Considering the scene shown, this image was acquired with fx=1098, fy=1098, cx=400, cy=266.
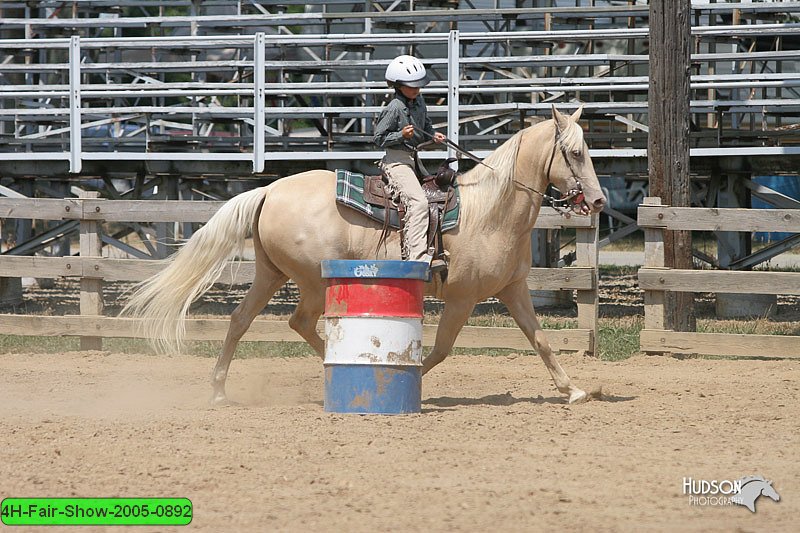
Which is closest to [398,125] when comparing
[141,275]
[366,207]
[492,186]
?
[366,207]

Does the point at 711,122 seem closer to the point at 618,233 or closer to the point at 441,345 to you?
the point at 618,233

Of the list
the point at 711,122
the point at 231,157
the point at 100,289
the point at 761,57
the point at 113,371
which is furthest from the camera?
the point at 711,122

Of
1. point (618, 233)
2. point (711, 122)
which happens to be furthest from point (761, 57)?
point (711, 122)

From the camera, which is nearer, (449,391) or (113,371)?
(449,391)

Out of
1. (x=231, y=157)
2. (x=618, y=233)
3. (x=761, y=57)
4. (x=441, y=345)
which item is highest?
(x=761, y=57)

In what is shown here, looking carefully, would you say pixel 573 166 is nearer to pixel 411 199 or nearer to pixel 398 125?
pixel 411 199

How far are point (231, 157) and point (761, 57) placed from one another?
21.8ft

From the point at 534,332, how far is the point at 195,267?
267 centimetres

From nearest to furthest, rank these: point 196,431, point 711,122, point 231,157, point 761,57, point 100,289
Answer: point 196,431, point 100,289, point 761,57, point 231,157, point 711,122

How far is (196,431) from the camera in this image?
22.1 ft

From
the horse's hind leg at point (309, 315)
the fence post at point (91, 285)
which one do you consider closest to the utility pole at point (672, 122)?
the horse's hind leg at point (309, 315)

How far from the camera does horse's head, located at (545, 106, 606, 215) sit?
793cm

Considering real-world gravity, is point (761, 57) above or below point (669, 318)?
above

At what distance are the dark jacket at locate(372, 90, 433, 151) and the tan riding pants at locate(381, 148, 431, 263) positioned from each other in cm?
12
